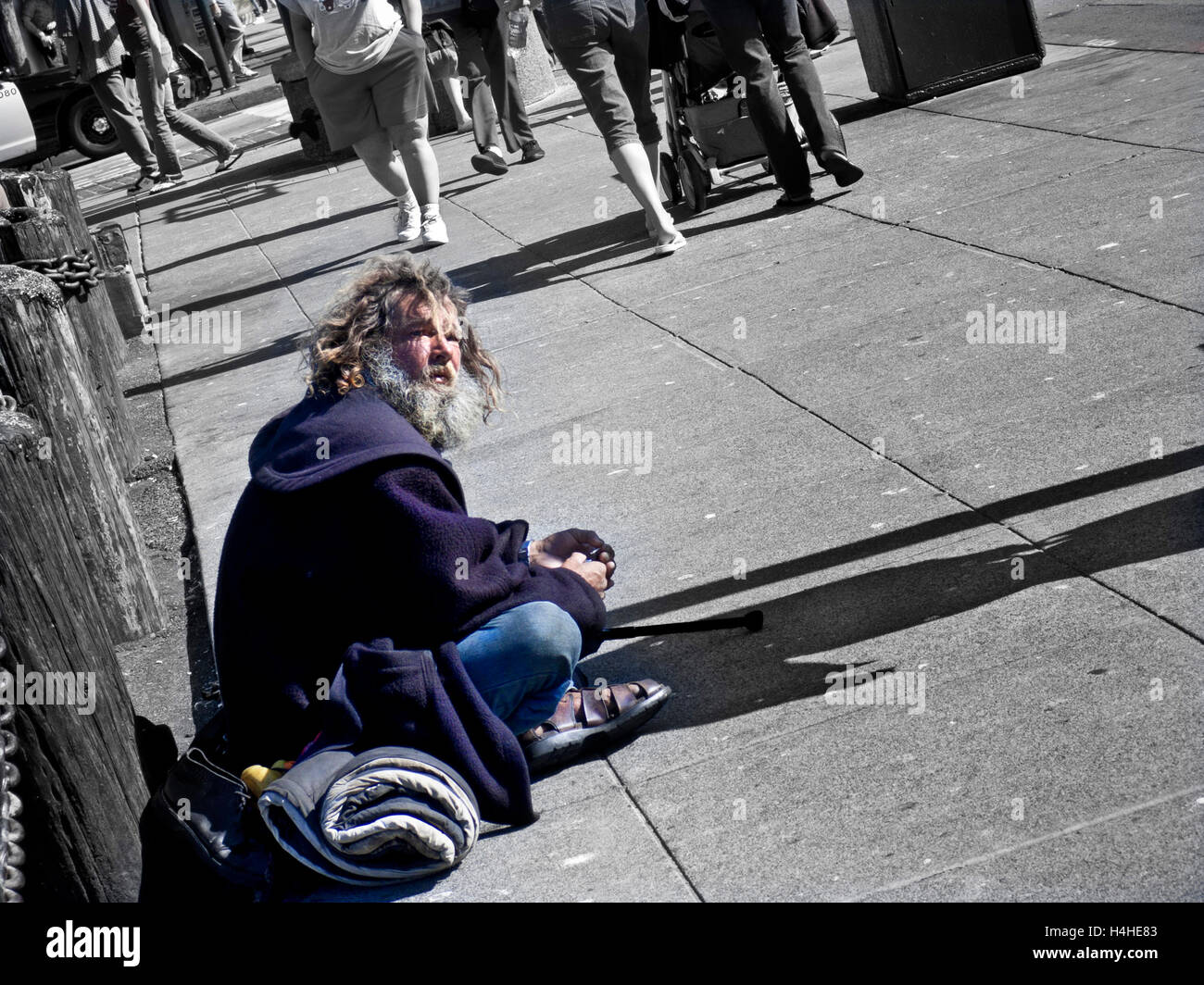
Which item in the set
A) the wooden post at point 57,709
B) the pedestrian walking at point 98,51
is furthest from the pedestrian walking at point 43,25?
the wooden post at point 57,709

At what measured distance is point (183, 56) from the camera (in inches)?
712

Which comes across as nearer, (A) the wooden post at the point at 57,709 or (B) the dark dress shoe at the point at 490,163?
(A) the wooden post at the point at 57,709

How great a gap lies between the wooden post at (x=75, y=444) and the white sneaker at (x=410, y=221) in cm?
425

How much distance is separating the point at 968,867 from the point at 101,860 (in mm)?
1667

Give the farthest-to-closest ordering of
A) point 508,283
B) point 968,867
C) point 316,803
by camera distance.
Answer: point 508,283, point 316,803, point 968,867

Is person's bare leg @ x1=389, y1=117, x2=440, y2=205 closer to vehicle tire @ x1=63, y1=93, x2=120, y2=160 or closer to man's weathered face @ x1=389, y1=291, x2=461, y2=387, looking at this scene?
man's weathered face @ x1=389, y1=291, x2=461, y2=387

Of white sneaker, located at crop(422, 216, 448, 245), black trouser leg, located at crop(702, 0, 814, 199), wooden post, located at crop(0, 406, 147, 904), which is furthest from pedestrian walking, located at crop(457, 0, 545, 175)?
wooden post, located at crop(0, 406, 147, 904)

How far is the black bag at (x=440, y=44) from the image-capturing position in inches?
419

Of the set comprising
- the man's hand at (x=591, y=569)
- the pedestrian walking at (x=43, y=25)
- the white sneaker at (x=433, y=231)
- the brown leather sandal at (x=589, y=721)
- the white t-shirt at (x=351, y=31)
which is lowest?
the brown leather sandal at (x=589, y=721)

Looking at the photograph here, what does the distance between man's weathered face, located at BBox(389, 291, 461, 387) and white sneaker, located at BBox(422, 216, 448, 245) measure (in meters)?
5.54

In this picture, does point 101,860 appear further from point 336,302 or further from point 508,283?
point 508,283

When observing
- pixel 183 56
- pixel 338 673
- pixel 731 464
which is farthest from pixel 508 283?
pixel 183 56

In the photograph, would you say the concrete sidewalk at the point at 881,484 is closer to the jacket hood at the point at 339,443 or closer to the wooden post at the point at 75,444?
the wooden post at the point at 75,444

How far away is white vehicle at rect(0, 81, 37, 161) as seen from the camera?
16.9 metres
